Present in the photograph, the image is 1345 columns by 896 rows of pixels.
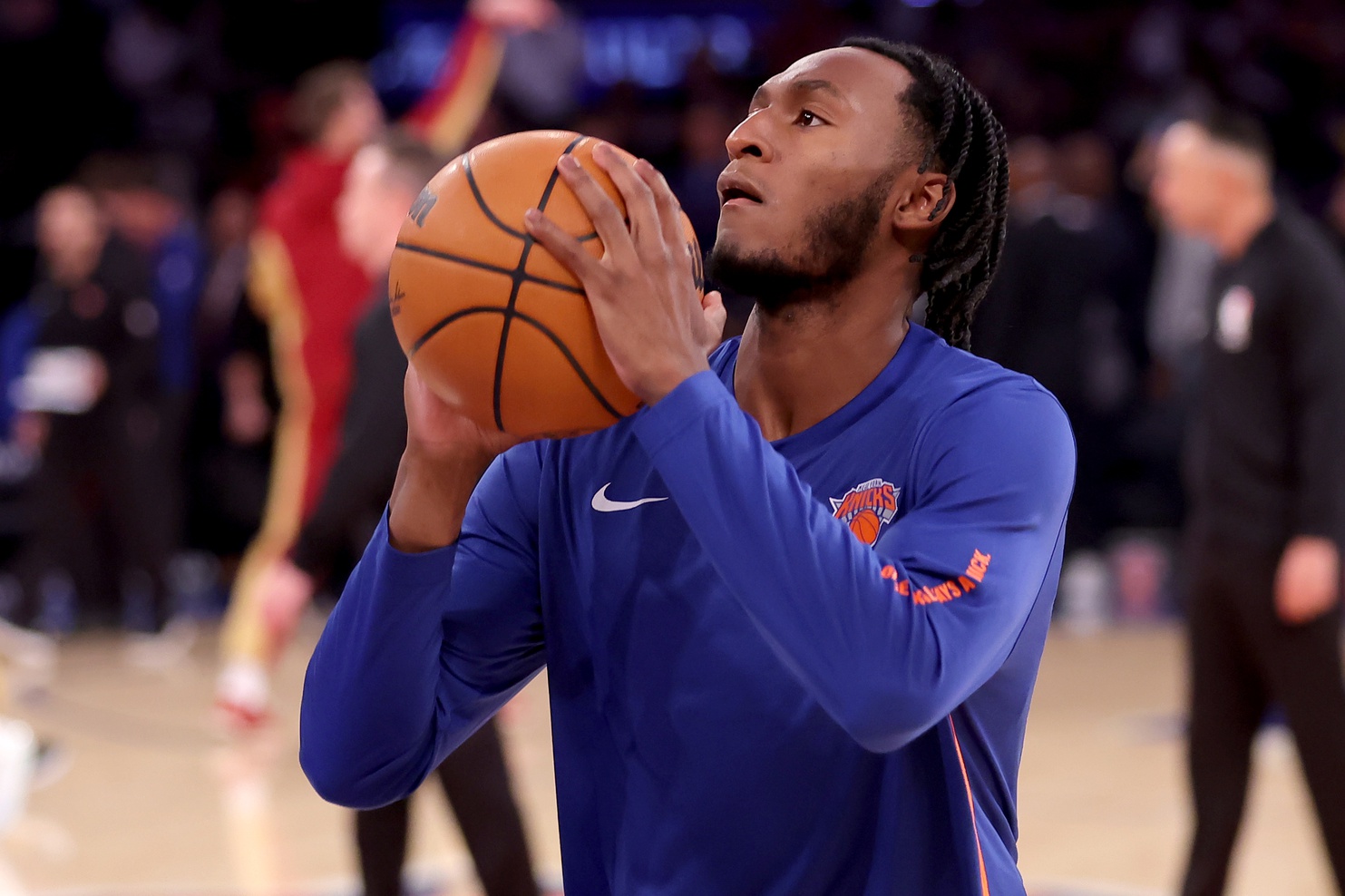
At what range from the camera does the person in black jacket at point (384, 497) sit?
12.3 feet

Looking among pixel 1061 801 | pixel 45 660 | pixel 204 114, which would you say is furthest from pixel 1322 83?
pixel 45 660

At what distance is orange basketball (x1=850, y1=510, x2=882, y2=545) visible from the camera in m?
1.74

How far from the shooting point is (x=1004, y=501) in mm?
1645

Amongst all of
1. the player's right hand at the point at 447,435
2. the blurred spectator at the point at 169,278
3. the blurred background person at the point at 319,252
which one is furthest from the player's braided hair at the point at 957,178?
the blurred spectator at the point at 169,278

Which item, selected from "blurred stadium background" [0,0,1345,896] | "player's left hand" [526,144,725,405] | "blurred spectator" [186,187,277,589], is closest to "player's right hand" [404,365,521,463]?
"player's left hand" [526,144,725,405]

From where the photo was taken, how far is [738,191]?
1.82 m

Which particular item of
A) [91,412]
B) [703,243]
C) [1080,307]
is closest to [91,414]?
[91,412]

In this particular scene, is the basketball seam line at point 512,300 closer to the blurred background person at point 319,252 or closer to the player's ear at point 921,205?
the player's ear at point 921,205

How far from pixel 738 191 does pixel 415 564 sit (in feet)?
1.83

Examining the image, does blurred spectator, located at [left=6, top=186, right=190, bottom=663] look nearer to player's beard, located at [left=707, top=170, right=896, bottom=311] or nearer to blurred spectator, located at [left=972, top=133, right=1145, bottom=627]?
blurred spectator, located at [left=972, top=133, right=1145, bottom=627]

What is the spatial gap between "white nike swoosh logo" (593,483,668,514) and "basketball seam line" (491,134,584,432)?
20 cm

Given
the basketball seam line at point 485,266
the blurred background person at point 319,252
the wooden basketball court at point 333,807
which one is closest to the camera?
the basketball seam line at point 485,266

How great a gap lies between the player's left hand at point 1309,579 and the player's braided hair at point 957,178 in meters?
2.31

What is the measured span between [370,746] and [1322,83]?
37.6 feet
